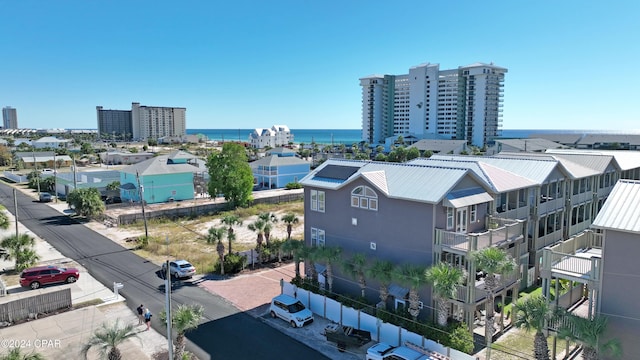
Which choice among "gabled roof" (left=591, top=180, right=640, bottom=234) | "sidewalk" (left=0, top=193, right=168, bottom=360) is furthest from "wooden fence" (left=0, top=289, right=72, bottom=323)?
"gabled roof" (left=591, top=180, right=640, bottom=234)

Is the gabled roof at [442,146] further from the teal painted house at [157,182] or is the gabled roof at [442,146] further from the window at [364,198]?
the window at [364,198]

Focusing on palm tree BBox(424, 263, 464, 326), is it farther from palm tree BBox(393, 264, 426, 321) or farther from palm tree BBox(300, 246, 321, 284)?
palm tree BBox(300, 246, 321, 284)

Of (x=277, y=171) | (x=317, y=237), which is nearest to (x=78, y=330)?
(x=317, y=237)

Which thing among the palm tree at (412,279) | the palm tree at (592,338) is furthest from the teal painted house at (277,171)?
the palm tree at (592,338)

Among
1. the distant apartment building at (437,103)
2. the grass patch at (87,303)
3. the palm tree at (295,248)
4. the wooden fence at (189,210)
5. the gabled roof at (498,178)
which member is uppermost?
the distant apartment building at (437,103)

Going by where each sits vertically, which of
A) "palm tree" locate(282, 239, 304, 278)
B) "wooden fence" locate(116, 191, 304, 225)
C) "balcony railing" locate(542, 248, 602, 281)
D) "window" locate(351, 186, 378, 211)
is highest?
"window" locate(351, 186, 378, 211)

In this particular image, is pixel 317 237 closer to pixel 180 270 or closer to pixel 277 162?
pixel 180 270
